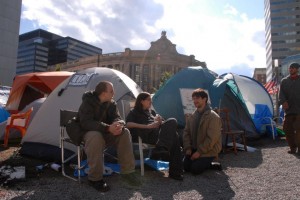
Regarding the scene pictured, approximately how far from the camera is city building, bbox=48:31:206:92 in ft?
233

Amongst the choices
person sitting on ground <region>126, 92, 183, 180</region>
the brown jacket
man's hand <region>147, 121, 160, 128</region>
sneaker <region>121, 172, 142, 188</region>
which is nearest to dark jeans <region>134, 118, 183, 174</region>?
person sitting on ground <region>126, 92, 183, 180</region>

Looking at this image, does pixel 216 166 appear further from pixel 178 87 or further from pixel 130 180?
pixel 178 87

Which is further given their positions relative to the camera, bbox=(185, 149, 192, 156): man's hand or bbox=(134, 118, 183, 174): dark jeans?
bbox=(185, 149, 192, 156): man's hand

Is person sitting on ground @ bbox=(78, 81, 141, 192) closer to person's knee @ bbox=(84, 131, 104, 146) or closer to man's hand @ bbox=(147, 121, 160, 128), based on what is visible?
person's knee @ bbox=(84, 131, 104, 146)

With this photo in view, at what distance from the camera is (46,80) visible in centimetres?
922

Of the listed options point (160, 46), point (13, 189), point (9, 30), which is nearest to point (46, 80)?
point (13, 189)

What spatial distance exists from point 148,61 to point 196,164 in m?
68.6

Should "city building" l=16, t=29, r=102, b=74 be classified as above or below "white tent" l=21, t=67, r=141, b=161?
above

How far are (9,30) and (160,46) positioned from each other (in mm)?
38879

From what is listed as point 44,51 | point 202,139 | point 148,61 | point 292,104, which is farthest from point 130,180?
point 44,51

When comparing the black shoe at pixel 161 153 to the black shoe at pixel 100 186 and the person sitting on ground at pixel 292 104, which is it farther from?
the person sitting on ground at pixel 292 104

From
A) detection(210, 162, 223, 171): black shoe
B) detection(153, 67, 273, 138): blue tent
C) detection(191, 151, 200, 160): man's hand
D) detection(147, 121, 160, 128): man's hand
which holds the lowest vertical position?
detection(210, 162, 223, 171): black shoe

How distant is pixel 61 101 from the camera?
5.78 metres

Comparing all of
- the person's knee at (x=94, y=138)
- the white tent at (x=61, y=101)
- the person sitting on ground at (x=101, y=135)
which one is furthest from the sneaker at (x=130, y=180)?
the white tent at (x=61, y=101)
